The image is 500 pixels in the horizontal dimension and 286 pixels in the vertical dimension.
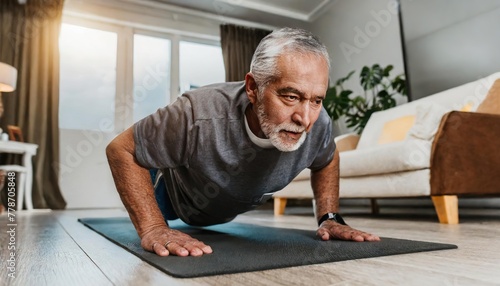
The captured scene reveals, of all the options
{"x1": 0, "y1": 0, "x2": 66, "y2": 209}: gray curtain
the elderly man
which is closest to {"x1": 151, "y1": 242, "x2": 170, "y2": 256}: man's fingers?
the elderly man

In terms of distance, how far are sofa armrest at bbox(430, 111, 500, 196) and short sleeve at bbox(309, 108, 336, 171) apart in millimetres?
826

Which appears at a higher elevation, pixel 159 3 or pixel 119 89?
pixel 159 3

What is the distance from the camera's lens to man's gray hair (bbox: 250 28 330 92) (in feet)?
3.21

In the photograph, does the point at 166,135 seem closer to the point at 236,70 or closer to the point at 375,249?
the point at 375,249

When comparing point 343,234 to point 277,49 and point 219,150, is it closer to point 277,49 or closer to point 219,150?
point 219,150

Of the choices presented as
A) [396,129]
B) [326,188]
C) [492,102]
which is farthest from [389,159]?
[396,129]

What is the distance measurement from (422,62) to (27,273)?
142 inches

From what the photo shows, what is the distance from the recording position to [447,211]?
6.15 ft

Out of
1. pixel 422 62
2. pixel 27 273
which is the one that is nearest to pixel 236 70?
pixel 422 62

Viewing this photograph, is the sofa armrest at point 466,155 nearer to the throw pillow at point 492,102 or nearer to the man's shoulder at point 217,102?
the throw pillow at point 492,102

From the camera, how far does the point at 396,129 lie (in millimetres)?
2922

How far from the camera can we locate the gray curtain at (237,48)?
5348 millimetres

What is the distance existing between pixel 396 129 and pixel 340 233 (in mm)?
1964

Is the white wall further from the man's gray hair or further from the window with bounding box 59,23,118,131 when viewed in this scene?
the man's gray hair
